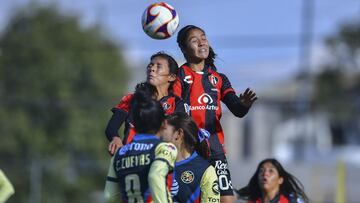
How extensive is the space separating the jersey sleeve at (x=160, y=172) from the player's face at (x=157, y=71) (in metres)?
1.94

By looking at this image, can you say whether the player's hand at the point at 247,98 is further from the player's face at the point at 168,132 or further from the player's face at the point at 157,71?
the player's face at the point at 168,132

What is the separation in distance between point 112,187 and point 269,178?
4.03 meters

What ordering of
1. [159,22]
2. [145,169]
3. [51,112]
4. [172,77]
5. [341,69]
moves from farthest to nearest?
1. [341,69]
2. [51,112]
3. [159,22]
4. [172,77]
5. [145,169]

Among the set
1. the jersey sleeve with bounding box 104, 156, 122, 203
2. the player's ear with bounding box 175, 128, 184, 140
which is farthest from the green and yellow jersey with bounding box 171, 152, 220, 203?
the jersey sleeve with bounding box 104, 156, 122, 203

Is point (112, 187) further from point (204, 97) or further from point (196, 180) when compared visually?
point (204, 97)

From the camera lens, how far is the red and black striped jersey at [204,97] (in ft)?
30.4

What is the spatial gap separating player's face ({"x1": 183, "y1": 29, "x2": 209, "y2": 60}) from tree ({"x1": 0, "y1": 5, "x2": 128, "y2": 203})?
46.4 ft

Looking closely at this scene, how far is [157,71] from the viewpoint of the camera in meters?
8.85

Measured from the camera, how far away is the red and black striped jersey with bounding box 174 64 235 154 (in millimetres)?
9258

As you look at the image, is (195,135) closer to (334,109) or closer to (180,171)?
(180,171)

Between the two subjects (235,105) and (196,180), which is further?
(235,105)

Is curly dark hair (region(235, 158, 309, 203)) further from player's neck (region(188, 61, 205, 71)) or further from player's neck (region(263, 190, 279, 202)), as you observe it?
player's neck (region(188, 61, 205, 71))

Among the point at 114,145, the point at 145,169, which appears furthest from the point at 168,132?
→ the point at 145,169

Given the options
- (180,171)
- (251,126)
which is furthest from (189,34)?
(251,126)
